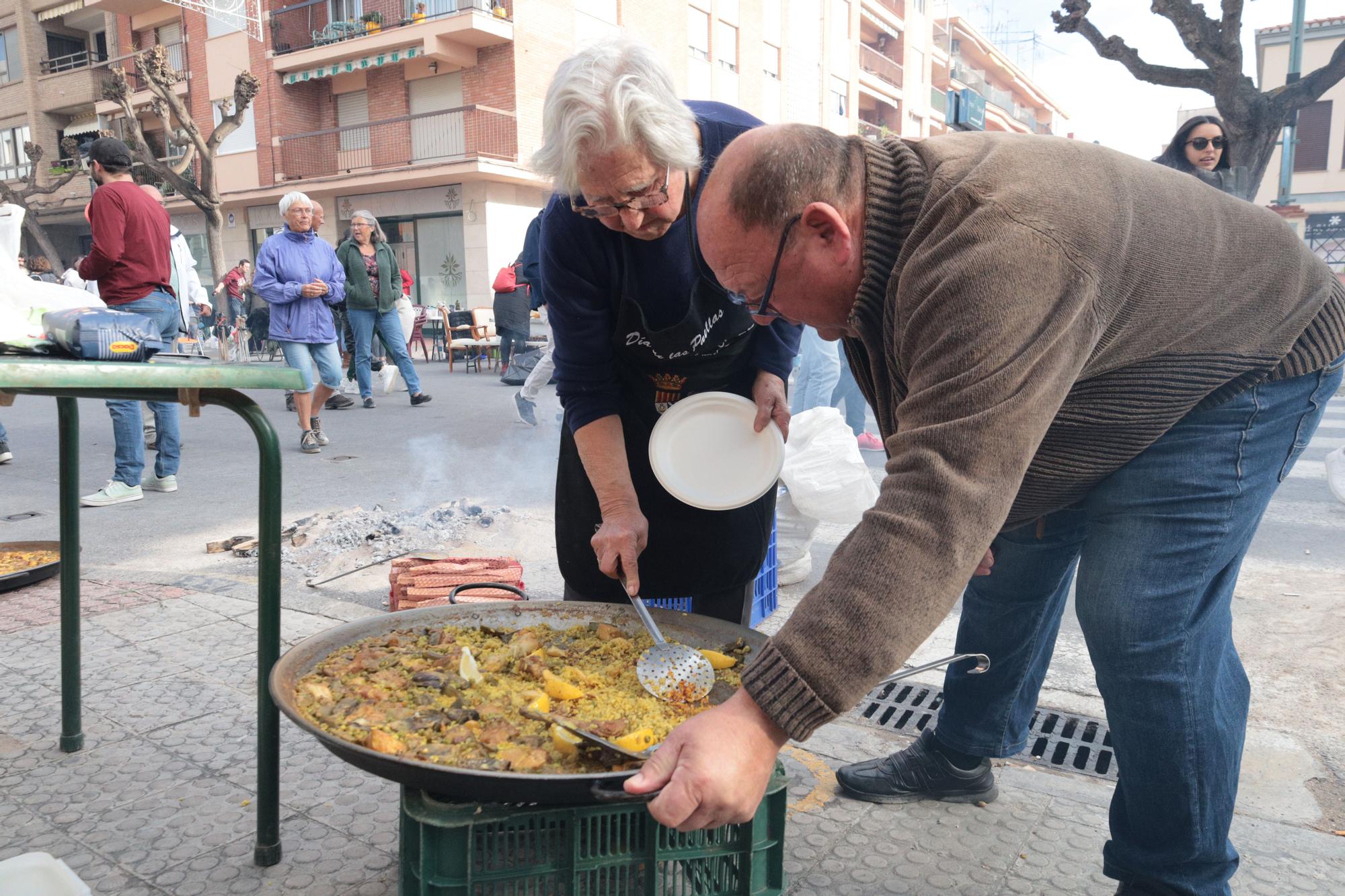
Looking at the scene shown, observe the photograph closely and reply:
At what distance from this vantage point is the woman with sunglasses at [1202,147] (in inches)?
213

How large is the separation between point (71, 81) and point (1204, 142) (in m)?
35.8

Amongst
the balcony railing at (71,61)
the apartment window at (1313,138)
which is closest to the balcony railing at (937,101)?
the apartment window at (1313,138)

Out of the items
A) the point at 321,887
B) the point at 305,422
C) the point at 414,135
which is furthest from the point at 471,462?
the point at 414,135

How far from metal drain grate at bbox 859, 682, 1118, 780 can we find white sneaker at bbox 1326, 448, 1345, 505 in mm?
2048

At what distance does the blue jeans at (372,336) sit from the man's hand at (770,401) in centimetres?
765

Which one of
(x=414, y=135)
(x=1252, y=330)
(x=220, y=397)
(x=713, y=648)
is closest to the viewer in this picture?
(x=1252, y=330)

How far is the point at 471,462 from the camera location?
23.5ft

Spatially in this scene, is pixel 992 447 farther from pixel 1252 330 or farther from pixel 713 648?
pixel 713 648

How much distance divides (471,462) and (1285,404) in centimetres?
610

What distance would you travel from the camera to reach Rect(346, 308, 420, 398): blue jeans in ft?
30.8

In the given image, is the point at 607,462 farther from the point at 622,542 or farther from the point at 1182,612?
the point at 1182,612

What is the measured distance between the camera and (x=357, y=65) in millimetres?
24719

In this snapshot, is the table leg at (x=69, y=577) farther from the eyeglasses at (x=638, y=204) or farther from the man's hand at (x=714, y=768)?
the man's hand at (x=714, y=768)

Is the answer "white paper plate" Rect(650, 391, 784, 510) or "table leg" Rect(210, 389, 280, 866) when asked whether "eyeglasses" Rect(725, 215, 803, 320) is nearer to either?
"white paper plate" Rect(650, 391, 784, 510)
